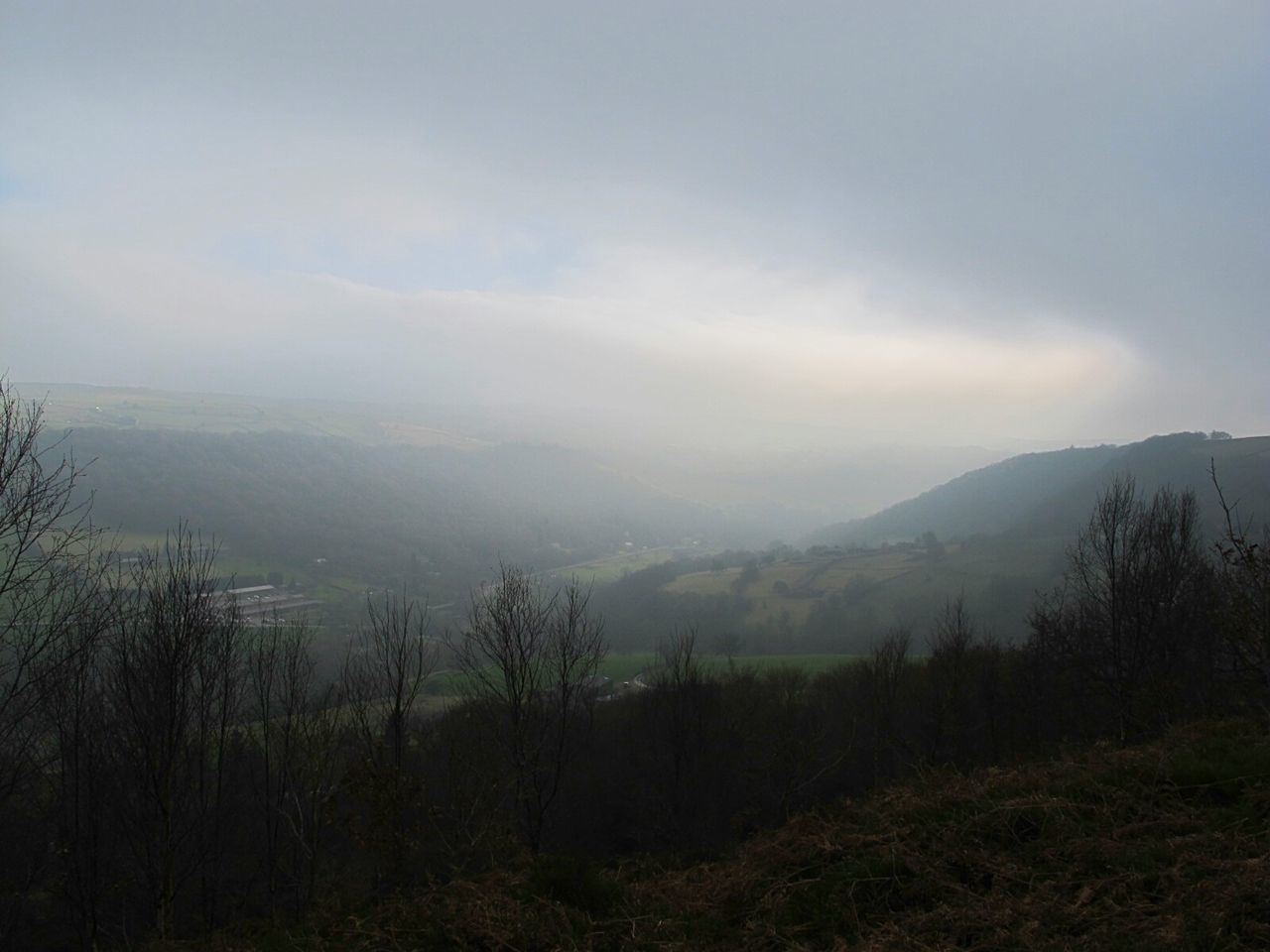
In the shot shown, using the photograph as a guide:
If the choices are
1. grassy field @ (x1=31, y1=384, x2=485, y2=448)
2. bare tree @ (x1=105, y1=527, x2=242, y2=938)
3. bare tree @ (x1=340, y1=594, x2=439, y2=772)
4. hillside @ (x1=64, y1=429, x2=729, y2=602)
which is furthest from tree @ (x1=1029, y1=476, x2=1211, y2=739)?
grassy field @ (x1=31, y1=384, x2=485, y2=448)

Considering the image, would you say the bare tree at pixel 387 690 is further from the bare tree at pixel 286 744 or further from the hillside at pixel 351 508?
the hillside at pixel 351 508

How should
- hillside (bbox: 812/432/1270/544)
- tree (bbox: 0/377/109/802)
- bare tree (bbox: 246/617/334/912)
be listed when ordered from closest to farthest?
tree (bbox: 0/377/109/802)
bare tree (bbox: 246/617/334/912)
hillside (bbox: 812/432/1270/544)

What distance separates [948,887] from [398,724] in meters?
11.0

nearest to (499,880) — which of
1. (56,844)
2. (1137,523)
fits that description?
(56,844)

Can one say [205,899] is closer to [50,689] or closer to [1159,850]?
[50,689]

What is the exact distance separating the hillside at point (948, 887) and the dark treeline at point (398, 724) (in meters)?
1.72

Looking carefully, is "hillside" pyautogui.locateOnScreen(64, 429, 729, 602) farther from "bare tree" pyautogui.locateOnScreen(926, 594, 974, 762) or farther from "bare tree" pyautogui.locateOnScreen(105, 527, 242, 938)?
"bare tree" pyautogui.locateOnScreen(926, 594, 974, 762)

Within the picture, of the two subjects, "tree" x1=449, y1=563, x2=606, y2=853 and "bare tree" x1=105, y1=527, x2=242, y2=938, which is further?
"tree" x1=449, y1=563, x2=606, y2=853

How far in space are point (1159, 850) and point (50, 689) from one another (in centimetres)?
1325

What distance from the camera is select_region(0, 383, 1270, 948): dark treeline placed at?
9961 mm

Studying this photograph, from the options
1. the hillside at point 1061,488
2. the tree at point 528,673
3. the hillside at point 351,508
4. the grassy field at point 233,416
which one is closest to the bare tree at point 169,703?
the tree at point 528,673

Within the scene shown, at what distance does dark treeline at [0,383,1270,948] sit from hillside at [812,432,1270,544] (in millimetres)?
22839

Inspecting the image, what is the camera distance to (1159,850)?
5.52 m

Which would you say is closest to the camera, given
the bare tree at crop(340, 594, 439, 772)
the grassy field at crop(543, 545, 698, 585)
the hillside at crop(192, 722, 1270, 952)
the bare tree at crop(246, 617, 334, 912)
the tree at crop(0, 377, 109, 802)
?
the hillside at crop(192, 722, 1270, 952)
